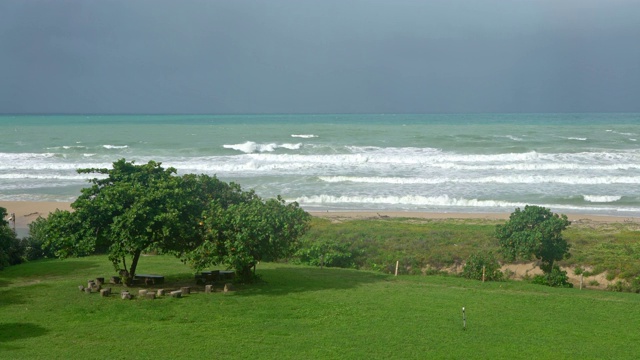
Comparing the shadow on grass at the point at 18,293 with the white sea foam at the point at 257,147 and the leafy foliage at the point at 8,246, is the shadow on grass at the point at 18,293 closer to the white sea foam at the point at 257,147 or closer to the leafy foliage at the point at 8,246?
the leafy foliage at the point at 8,246

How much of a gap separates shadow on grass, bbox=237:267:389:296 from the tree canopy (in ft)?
2.84

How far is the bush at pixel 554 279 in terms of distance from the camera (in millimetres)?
19359

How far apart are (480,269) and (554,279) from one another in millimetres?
2255

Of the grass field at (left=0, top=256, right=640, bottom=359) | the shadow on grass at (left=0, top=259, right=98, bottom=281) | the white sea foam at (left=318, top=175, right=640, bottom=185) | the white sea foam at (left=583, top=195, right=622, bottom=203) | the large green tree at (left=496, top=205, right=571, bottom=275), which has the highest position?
the white sea foam at (left=318, top=175, right=640, bottom=185)

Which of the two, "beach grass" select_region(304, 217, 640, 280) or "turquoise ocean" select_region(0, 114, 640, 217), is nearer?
"beach grass" select_region(304, 217, 640, 280)

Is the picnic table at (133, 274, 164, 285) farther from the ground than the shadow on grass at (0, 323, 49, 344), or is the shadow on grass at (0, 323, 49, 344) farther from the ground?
the picnic table at (133, 274, 164, 285)

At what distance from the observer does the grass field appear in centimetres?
1271

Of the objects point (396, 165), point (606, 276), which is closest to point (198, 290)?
point (606, 276)

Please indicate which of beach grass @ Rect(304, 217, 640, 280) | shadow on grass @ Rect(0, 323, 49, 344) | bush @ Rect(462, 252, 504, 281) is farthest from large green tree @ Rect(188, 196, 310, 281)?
bush @ Rect(462, 252, 504, 281)

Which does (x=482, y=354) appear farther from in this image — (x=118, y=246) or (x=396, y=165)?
(x=396, y=165)

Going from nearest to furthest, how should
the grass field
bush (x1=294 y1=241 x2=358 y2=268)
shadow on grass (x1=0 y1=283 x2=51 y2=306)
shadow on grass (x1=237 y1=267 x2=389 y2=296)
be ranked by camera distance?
the grass field → shadow on grass (x1=0 y1=283 x2=51 y2=306) → shadow on grass (x1=237 y1=267 x2=389 y2=296) → bush (x1=294 y1=241 x2=358 y2=268)

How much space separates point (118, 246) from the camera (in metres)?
16.7

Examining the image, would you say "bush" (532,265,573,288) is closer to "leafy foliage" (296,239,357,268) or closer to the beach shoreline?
"leafy foliage" (296,239,357,268)

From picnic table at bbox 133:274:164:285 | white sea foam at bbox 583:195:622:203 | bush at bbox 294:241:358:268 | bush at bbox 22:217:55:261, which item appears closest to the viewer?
picnic table at bbox 133:274:164:285
